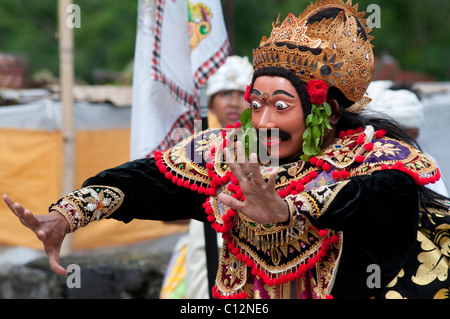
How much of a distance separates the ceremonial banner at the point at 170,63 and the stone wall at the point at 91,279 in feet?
6.08

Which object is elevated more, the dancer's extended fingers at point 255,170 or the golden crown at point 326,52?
the golden crown at point 326,52

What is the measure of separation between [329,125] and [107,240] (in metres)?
3.90

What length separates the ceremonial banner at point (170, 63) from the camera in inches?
157

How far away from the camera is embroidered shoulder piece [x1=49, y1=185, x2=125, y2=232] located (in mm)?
2578

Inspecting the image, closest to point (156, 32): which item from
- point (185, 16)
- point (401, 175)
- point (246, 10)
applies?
point (185, 16)

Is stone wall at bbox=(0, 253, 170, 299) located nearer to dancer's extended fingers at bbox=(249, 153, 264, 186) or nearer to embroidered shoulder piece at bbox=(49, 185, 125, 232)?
embroidered shoulder piece at bbox=(49, 185, 125, 232)

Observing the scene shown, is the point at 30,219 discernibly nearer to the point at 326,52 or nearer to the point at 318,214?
the point at 318,214

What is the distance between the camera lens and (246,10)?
11414 mm

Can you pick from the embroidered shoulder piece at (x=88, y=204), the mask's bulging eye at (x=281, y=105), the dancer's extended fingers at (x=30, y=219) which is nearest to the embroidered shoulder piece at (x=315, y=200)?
the mask's bulging eye at (x=281, y=105)

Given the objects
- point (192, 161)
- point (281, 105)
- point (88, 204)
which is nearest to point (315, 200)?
point (281, 105)

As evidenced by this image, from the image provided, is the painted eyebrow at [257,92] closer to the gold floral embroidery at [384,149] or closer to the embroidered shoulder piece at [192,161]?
the embroidered shoulder piece at [192,161]

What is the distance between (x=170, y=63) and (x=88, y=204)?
162 centimetres

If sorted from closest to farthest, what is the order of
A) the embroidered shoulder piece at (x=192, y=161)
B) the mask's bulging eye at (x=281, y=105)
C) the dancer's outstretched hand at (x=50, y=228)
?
the dancer's outstretched hand at (x=50, y=228), the mask's bulging eye at (x=281, y=105), the embroidered shoulder piece at (x=192, y=161)

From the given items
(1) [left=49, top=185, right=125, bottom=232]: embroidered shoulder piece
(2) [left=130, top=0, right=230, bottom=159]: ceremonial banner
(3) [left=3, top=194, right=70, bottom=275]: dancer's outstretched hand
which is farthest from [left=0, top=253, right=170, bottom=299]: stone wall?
(3) [left=3, top=194, right=70, bottom=275]: dancer's outstretched hand
